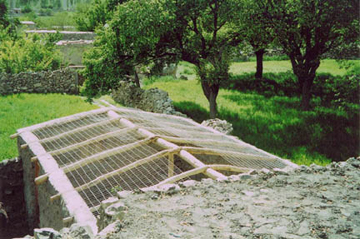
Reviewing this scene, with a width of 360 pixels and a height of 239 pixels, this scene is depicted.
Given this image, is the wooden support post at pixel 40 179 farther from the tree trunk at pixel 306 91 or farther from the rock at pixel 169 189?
the tree trunk at pixel 306 91

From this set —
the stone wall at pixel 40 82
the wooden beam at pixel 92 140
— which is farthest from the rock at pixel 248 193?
the stone wall at pixel 40 82

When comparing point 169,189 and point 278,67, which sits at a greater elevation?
point 278,67

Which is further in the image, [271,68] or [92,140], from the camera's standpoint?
[271,68]

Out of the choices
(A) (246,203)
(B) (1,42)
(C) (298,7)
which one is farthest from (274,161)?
(B) (1,42)

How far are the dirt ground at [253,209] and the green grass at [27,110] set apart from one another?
841 centimetres

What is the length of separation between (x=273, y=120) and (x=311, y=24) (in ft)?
14.5

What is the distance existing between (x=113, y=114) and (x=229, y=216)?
6.57 metres

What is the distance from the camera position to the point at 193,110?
18.4 metres

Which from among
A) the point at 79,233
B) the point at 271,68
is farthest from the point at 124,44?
the point at 271,68

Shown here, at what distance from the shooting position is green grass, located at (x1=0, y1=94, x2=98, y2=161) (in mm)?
12336

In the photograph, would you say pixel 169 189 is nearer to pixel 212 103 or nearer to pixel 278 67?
pixel 212 103

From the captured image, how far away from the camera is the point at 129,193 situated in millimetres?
4766

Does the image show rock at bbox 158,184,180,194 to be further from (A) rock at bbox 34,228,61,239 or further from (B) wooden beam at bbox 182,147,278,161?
(B) wooden beam at bbox 182,147,278,161

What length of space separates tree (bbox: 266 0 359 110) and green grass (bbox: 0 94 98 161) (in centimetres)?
940
